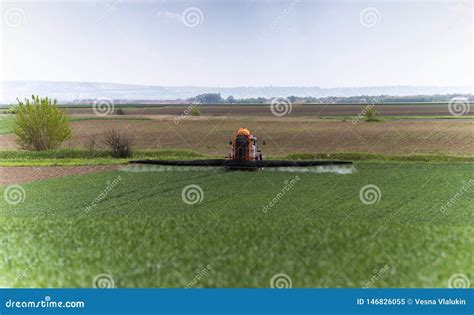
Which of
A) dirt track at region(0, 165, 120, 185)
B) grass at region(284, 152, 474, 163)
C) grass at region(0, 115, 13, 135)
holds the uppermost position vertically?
grass at region(0, 115, 13, 135)

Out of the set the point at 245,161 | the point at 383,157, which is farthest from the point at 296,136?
the point at 245,161

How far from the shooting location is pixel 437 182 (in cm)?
2586

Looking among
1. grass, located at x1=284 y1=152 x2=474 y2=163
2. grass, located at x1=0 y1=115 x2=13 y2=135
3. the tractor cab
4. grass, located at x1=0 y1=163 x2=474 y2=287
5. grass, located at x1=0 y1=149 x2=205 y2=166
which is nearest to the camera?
grass, located at x1=0 y1=163 x2=474 y2=287

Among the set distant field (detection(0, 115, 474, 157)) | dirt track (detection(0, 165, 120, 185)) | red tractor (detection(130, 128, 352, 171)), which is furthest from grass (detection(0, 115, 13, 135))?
red tractor (detection(130, 128, 352, 171))

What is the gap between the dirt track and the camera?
2757 cm

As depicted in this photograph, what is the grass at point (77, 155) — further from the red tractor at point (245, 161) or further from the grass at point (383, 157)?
the grass at point (383, 157)

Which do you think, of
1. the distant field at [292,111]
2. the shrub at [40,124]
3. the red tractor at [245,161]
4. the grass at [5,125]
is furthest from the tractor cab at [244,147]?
the distant field at [292,111]

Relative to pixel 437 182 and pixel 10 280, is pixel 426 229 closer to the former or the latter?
pixel 10 280

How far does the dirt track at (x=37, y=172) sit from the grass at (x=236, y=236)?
152 inches

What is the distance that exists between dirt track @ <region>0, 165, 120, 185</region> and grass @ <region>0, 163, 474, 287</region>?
3.85 m

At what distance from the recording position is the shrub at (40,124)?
37.3 meters

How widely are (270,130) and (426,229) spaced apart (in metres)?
43.5

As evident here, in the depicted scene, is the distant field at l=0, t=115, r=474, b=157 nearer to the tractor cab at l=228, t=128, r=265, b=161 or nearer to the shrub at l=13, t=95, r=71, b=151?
the shrub at l=13, t=95, r=71, b=151

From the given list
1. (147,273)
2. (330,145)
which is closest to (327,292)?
(147,273)
